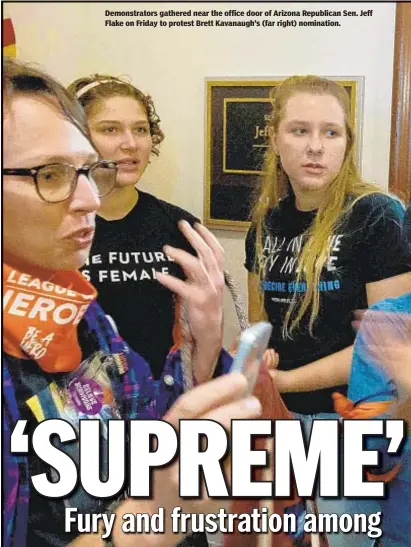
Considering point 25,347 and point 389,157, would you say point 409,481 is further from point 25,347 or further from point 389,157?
point 25,347

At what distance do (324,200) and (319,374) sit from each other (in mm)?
212

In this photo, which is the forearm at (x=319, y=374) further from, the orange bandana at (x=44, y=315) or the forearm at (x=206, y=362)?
the orange bandana at (x=44, y=315)

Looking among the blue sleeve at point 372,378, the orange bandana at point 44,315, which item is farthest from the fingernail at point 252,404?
the orange bandana at point 44,315

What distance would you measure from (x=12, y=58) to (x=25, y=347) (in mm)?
357

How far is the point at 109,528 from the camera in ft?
2.97

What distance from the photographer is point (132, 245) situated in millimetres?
901

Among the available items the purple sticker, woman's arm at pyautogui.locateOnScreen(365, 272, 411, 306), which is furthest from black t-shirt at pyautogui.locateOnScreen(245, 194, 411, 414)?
the purple sticker

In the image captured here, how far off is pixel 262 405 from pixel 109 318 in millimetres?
216

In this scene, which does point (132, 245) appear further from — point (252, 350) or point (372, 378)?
point (372, 378)

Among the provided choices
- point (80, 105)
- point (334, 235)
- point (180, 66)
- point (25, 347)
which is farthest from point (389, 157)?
point (25, 347)

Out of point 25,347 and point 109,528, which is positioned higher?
point 25,347

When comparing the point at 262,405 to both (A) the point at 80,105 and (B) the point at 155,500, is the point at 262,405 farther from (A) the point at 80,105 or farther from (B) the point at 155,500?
(A) the point at 80,105

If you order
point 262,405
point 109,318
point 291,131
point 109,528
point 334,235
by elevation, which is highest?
point 291,131

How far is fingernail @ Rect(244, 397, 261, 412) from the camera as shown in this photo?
89cm
